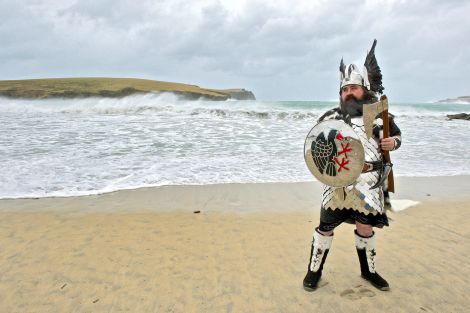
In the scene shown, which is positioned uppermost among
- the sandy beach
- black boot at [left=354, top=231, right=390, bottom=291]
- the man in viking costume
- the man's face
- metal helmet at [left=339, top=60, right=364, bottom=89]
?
metal helmet at [left=339, top=60, right=364, bottom=89]

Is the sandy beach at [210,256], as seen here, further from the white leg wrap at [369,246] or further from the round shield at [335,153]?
the round shield at [335,153]

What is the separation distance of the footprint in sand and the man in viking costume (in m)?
0.12

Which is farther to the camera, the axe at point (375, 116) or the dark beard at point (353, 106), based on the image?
the dark beard at point (353, 106)

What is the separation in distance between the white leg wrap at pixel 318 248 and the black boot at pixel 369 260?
0.27 m

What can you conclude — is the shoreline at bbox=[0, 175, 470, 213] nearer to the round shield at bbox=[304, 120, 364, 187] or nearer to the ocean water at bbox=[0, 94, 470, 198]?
the ocean water at bbox=[0, 94, 470, 198]

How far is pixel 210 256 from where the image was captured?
344 centimetres

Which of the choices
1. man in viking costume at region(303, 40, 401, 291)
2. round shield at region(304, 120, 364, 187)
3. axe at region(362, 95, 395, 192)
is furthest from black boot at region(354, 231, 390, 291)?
round shield at region(304, 120, 364, 187)

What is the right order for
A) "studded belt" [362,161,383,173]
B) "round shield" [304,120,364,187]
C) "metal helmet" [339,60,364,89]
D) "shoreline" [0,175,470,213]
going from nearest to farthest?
"round shield" [304,120,364,187] < "studded belt" [362,161,383,173] < "metal helmet" [339,60,364,89] < "shoreline" [0,175,470,213]

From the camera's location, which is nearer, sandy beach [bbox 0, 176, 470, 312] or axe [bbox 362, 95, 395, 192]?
axe [bbox 362, 95, 395, 192]

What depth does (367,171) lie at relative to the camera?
8.39 feet

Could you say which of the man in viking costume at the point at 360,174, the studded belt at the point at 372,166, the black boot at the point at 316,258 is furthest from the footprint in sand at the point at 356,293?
the studded belt at the point at 372,166

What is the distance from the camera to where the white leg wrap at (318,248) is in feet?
9.35

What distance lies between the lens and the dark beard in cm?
267

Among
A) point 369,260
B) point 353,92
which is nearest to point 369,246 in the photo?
point 369,260
